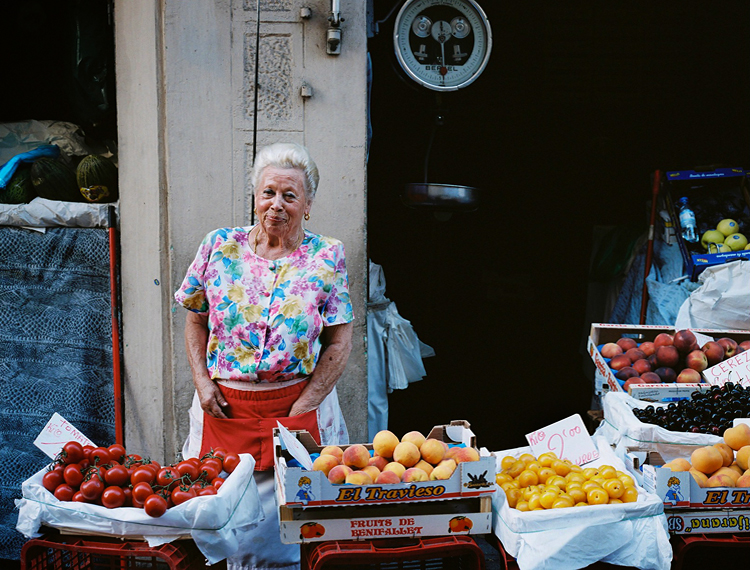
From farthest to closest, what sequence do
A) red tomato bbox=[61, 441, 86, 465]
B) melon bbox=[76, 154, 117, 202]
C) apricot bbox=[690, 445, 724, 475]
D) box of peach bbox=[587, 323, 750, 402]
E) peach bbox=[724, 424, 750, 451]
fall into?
melon bbox=[76, 154, 117, 202] → box of peach bbox=[587, 323, 750, 402] → peach bbox=[724, 424, 750, 451] → apricot bbox=[690, 445, 724, 475] → red tomato bbox=[61, 441, 86, 465]

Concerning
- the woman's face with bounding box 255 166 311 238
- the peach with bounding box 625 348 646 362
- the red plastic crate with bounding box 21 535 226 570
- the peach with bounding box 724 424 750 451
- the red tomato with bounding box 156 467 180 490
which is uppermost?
the woman's face with bounding box 255 166 311 238

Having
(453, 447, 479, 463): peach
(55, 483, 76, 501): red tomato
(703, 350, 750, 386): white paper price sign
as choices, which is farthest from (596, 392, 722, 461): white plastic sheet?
(55, 483, 76, 501): red tomato

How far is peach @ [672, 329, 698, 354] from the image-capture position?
123 inches

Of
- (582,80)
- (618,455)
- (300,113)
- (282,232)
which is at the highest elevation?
(582,80)

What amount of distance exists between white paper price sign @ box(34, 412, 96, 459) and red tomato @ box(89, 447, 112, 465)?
103mm

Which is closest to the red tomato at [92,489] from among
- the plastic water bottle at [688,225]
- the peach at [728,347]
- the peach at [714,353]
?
the peach at [714,353]

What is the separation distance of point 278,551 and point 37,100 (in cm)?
314

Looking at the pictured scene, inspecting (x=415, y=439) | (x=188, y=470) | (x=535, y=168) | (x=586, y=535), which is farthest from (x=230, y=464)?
(x=535, y=168)

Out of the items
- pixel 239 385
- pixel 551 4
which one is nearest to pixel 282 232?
pixel 239 385

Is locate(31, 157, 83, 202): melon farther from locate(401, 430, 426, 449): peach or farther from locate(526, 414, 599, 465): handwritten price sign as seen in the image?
locate(526, 414, 599, 465): handwritten price sign

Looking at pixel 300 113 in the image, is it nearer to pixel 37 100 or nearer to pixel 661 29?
pixel 37 100

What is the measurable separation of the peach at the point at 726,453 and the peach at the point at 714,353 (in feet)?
2.98

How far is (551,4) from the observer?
5.34m

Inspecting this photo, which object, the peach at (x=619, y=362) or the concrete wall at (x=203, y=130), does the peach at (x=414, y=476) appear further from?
the concrete wall at (x=203, y=130)
